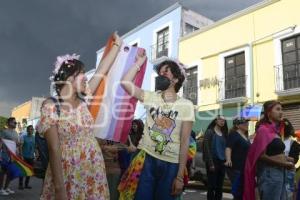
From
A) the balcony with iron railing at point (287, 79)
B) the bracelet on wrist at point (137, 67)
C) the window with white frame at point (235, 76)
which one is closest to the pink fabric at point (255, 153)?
the bracelet on wrist at point (137, 67)

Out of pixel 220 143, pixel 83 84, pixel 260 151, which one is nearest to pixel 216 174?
pixel 220 143

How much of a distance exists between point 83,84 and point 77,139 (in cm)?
46

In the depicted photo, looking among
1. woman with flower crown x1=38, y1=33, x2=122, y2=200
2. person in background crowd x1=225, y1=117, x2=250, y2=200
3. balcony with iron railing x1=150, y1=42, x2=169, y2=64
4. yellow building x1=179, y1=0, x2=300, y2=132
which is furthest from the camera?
balcony with iron railing x1=150, y1=42, x2=169, y2=64

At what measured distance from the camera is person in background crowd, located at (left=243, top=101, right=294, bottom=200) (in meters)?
4.43

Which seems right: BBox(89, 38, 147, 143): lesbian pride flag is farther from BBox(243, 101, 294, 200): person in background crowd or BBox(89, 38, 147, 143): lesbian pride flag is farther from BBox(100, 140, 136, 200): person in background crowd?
BBox(243, 101, 294, 200): person in background crowd

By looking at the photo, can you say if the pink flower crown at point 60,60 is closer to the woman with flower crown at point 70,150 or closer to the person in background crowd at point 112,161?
the woman with flower crown at point 70,150

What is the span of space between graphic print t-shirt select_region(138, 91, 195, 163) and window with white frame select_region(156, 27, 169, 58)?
19112 millimetres

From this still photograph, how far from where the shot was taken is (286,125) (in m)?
5.23

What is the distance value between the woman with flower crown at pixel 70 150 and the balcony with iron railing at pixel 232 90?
14.6 m

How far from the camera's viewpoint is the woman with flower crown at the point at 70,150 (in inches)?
107

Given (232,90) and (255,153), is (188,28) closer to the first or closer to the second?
(232,90)

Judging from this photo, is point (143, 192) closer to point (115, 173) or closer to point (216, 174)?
point (115, 173)

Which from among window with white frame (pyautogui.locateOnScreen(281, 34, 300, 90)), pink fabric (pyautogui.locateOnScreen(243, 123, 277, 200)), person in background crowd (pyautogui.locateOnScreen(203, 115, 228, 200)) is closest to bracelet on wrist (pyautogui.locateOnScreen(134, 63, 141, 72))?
pink fabric (pyautogui.locateOnScreen(243, 123, 277, 200))

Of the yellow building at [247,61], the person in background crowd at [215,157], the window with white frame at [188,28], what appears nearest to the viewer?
the person in background crowd at [215,157]
